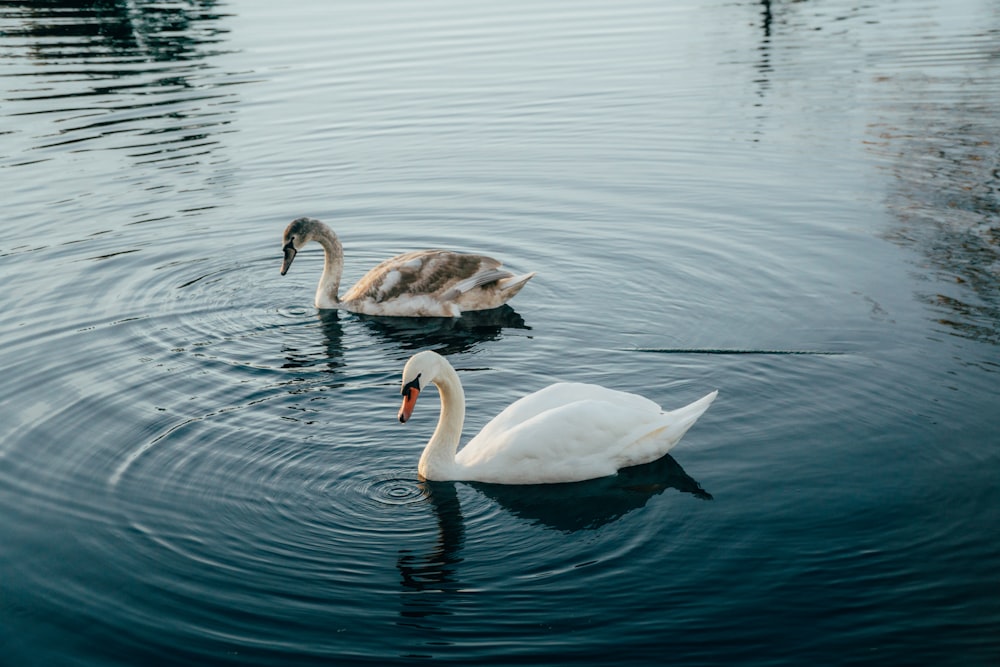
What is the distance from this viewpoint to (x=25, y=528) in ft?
32.4

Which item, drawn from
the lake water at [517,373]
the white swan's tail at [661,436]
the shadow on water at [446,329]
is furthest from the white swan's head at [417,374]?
the shadow on water at [446,329]

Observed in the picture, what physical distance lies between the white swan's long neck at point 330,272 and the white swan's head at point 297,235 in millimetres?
93

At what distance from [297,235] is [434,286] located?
246 cm

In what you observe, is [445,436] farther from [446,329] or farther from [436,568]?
[446,329]

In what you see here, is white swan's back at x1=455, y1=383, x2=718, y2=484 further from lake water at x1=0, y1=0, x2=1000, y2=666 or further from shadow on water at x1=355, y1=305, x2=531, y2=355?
shadow on water at x1=355, y1=305, x2=531, y2=355

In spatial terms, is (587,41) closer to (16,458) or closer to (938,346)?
(938,346)

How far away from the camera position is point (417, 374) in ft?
33.8

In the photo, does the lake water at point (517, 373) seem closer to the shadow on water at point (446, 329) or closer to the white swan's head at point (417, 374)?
the shadow on water at point (446, 329)

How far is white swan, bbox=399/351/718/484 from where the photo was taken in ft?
33.1

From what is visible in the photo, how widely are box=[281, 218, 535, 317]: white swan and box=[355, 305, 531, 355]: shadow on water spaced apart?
10 centimetres

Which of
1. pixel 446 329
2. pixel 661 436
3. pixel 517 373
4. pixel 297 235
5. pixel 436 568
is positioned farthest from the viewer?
pixel 297 235

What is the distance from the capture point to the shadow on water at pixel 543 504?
877 centimetres

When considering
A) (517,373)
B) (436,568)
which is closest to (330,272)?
(517,373)

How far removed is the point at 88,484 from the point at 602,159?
578 inches
